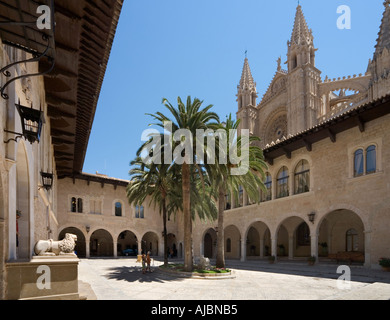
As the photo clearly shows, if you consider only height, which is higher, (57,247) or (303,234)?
(57,247)

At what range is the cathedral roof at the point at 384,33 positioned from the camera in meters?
39.8

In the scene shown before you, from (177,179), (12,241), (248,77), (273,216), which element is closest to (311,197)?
(273,216)

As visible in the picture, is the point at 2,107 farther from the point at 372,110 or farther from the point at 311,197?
the point at 311,197

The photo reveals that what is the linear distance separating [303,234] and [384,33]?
95.7 feet

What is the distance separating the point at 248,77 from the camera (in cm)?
5816

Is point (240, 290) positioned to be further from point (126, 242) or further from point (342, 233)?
point (126, 242)

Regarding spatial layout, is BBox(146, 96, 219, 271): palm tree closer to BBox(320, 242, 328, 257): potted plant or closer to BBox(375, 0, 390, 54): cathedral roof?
BBox(320, 242, 328, 257): potted plant

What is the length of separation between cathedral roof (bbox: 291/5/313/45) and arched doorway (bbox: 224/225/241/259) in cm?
2843

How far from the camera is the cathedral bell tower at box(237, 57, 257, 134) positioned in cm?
5350

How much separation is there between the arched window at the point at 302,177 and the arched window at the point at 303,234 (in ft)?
23.4

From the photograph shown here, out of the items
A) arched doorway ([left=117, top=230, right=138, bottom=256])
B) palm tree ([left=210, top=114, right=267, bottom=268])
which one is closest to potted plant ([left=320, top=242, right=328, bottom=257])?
palm tree ([left=210, top=114, right=267, bottom=268])

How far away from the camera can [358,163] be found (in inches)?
793

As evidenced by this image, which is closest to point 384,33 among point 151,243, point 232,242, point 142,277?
point 232,242

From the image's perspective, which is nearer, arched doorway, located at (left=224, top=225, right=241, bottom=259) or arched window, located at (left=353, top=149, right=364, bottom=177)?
arched window, located at (left=353, top=149, right=364, bottom=177)
